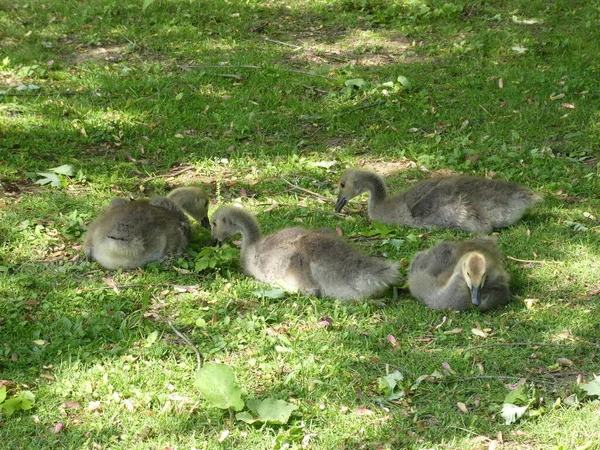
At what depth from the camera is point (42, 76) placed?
10.7 metres

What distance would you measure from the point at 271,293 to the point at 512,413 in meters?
2.11

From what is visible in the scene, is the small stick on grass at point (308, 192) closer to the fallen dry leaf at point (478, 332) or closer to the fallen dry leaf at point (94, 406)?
the fallen dry leaf at point (478, 332)

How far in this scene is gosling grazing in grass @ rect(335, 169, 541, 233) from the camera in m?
7.24

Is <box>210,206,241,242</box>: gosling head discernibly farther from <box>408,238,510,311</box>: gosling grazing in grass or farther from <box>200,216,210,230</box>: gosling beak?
<box>408,238,510,311</box>: gosling grazing in grass

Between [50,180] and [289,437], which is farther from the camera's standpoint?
[50,180]

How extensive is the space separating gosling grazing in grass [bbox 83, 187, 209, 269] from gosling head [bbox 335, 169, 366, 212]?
1606mm

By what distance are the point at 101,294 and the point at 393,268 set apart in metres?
2.24

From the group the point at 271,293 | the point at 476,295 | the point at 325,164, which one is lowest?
the point at 325,164

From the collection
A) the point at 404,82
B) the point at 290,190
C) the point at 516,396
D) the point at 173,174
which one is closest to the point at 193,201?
the point at 290,190

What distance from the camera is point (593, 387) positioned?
5047mm

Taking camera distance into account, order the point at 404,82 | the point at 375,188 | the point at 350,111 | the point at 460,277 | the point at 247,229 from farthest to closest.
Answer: the point at 404,82 < the point at 350,111 < the point at 375,188 < the point at 247,229 < the point at 460,277

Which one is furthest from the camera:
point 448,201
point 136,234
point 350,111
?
point 350,111

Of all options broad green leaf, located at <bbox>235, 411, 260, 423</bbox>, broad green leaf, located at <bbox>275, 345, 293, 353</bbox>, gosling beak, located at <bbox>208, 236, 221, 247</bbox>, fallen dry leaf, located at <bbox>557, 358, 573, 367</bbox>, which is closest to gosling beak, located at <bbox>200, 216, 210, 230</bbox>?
gosling beak, located at <bbox>208, 236, 221, 247</bbox>

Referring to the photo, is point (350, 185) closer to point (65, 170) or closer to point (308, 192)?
point (308, 192)
